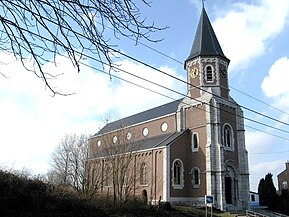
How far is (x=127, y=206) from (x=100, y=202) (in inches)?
74.2

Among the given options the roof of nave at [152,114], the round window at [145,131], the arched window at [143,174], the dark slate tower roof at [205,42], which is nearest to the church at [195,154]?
the arched window at [143,174]

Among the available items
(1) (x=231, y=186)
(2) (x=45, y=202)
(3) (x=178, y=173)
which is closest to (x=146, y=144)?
(3) (x=178, y=173)

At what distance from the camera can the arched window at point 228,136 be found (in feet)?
109

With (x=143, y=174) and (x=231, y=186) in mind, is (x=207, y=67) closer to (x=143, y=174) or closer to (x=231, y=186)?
(x=231, y=186)

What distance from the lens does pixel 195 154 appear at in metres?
32.9

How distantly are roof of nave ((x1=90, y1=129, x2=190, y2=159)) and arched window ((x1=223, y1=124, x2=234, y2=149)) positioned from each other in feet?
12.3

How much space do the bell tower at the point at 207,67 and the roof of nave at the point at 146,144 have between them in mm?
4929

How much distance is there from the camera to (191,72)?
36.2 m

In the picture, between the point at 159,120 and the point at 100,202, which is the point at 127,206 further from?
the point at 159,120

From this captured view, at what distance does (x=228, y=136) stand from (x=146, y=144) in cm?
863

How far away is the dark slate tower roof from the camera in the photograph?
1406 inches

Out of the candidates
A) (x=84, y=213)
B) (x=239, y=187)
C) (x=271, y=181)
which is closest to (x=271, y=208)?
(x=271, y=181)

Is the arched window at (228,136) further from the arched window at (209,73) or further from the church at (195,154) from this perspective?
the arched window at (209,73)

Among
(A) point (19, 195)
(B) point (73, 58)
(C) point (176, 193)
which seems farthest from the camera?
(C) point (176, 193)
